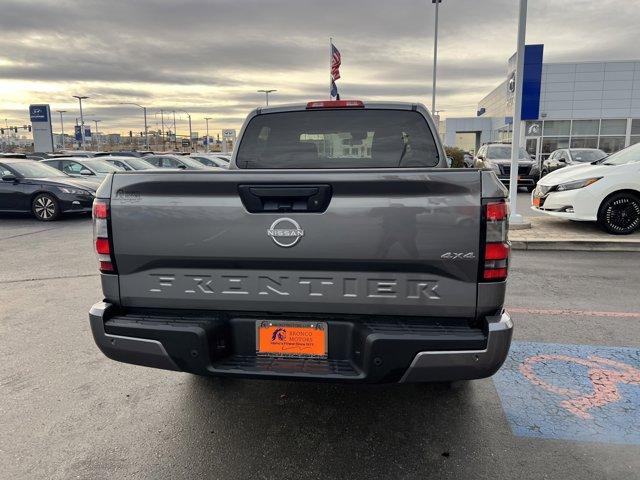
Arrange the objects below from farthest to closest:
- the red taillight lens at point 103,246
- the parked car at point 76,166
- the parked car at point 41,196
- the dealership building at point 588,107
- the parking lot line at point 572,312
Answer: the dealership building at point 588,107 < the parked car at point 76,166 < the parked car at point 41,196 < the parking lot line at point 572,312 < the red taillight lens at point 103,246

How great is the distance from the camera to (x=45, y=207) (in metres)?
12.2

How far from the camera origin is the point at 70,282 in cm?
638

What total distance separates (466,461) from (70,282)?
5.53 meters

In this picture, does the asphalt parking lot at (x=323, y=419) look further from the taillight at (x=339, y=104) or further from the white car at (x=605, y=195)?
the white car at (x=605, y=195)

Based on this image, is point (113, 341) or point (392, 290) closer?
point (392, 290)

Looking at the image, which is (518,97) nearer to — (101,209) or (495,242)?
(495,242)

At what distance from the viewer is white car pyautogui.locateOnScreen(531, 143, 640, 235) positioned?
8.48 m

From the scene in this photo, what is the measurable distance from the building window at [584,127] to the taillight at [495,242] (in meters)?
36.4

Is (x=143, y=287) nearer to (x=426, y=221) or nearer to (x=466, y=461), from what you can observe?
(x=426, y=221)

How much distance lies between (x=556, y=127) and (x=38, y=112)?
126ft

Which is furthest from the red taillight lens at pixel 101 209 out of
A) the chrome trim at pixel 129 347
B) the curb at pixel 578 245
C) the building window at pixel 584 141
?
the building window at pixel 584 141

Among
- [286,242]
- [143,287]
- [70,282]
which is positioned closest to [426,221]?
[286,242]

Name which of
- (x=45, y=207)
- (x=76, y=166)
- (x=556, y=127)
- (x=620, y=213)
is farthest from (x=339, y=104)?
(x=556, y=127)

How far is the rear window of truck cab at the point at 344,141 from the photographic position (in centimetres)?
393
